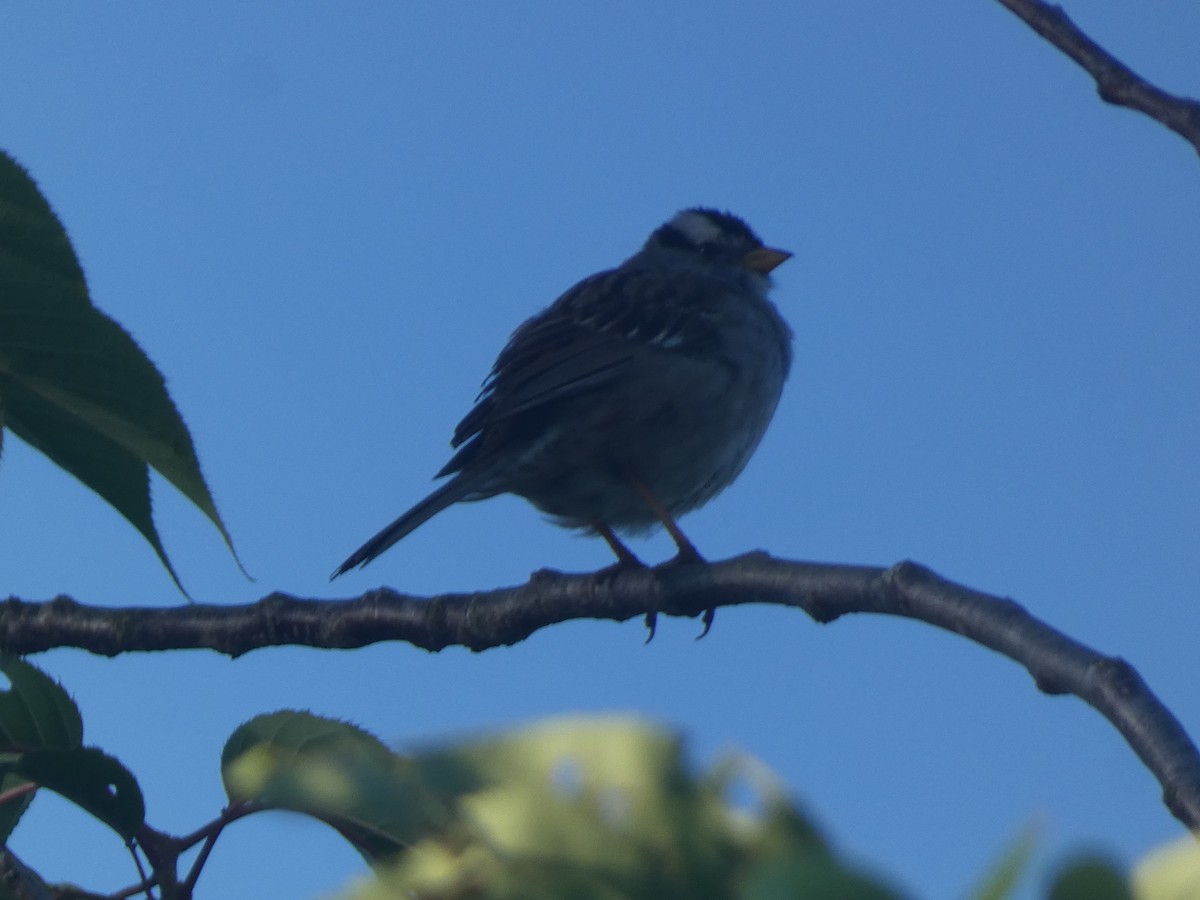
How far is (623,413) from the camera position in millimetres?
4754

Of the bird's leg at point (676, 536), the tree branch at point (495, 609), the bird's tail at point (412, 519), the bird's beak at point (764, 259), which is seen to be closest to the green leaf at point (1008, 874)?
the tree branch at point (495, 609)

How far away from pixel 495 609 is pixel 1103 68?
53.1 inches

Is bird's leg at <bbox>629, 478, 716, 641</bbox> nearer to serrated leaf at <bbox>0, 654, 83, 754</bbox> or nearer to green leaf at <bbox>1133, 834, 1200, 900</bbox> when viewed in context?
serrated leaf at <bbox>0, 654, 83, 754</bbox>

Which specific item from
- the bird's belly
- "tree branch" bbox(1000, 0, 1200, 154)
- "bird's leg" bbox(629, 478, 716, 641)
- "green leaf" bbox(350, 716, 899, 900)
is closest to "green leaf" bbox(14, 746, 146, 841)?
"green leaf" bbox(350, 716, 899, 900)

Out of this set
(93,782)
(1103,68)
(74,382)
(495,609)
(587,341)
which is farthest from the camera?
(587,341)

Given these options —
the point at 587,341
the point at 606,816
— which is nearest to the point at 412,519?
the point at 587,341

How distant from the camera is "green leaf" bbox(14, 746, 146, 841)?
1655 millimetres

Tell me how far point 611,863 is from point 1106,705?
0.89m

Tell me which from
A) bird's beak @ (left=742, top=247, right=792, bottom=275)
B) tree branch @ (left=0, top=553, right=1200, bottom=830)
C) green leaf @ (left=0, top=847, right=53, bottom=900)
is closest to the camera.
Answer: green leaf @ (left=0, top=847, right=53, bottom=900)

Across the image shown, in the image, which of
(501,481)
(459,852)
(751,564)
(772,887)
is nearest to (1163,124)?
(751,564)

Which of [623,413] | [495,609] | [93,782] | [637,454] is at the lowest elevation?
[93,782]

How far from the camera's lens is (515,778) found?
0.58 metres

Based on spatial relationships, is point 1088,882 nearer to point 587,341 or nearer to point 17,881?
point 17,881

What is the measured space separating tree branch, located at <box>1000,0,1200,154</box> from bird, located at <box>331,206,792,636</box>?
8.96 ft
